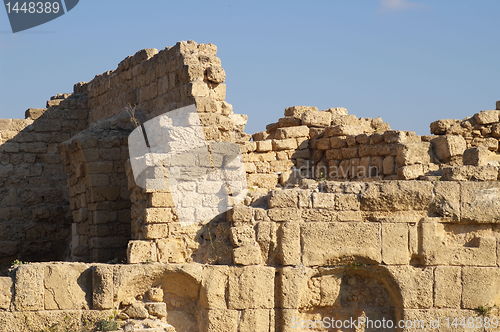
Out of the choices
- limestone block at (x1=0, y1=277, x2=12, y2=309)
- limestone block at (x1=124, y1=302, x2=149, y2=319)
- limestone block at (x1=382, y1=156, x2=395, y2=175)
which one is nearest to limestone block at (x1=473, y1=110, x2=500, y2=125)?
limestone block at (x1=382, y1=156, x2=395, y2=175)

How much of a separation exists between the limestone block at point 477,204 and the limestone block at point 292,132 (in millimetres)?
4498

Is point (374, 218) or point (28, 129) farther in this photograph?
point (28, 129)

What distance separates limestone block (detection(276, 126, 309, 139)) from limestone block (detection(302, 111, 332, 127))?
203 mm

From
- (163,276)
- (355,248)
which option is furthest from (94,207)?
(355,248)

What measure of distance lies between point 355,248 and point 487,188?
5.66ft

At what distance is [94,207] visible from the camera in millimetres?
12680

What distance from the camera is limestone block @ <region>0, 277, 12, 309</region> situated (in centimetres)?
959

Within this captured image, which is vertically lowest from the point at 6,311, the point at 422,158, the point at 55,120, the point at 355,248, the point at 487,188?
the point at 6,311

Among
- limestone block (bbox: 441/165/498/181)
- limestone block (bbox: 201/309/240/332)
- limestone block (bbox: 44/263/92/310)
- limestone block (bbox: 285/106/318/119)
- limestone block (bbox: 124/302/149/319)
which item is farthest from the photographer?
limestone block (bbox: 285/106/318/119)

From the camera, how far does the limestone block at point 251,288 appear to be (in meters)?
10.1

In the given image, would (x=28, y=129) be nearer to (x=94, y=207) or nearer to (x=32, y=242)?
(x=32, y=242)

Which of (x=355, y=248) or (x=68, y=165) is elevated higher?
(x=68, y=165)

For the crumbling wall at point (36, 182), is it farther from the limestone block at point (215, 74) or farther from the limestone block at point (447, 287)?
the limestone block at point (447, 287)

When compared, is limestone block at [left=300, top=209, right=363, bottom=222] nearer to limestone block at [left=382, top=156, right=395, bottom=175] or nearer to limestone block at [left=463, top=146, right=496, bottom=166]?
limestone block at [left=463, top=146, right=496, bottom=166]
